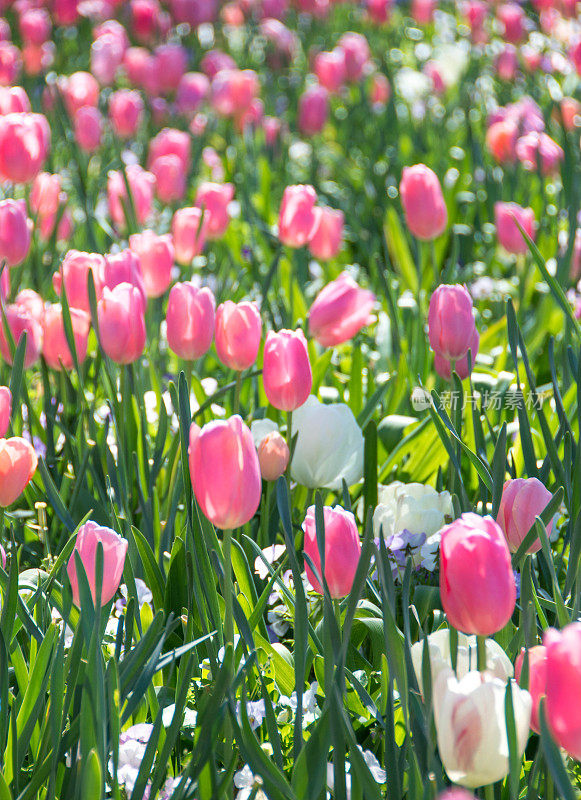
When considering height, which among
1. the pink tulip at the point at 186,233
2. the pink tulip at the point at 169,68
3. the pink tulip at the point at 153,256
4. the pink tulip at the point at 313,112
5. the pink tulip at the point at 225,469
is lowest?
the pink tulip at the point at 313,112

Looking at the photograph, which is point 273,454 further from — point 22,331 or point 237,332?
point 22,331

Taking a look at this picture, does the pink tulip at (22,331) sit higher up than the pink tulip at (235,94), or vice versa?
the pink tulip at (22,331)

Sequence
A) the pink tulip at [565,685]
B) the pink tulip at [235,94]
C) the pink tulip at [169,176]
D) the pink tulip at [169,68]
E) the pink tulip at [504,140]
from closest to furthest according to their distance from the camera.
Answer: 1. the pink tulip at [565,685]
2. the pink tulip at [169,176]
3. the pink tulip at [504,140]
4. the pink tulip at [235,94]
5. the pink tulip at [169,68]

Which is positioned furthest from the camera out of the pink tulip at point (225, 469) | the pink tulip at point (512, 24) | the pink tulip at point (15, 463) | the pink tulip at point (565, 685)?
the pink tulip at point (512, 24)

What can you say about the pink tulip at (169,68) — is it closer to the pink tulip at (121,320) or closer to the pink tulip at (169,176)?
the pink tulip at (169,176)

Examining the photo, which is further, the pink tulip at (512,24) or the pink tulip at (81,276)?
the pink tulip at (512,24)

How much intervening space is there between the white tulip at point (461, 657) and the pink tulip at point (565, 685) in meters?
0.17

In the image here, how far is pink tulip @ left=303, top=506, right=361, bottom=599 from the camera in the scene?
0.83m

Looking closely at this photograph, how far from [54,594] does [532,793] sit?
0.59 meters

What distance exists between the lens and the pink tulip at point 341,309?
141 centimetres

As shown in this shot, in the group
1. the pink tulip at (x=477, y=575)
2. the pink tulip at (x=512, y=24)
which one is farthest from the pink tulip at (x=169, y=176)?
the pink tulip at (x=512, y=24)

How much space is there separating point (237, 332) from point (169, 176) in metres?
1.22

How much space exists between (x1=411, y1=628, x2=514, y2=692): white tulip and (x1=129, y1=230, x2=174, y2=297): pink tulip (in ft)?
2.75

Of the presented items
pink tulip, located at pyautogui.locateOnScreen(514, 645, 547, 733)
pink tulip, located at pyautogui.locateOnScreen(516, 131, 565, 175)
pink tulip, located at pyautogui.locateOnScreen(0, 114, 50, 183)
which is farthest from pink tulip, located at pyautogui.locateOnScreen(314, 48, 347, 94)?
pink tulip, located at pyautogui.locateOnScreen(514, 645, 547, 733)
